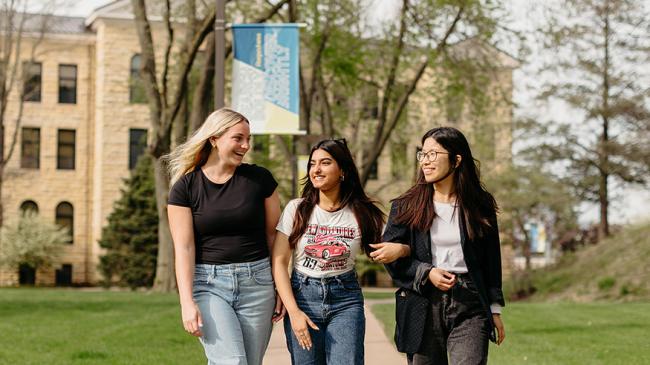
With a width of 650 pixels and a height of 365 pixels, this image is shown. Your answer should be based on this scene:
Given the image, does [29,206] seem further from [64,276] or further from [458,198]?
[458,198]

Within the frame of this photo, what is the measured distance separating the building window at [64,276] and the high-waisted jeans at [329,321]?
161 feet

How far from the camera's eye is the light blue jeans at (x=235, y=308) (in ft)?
20.4

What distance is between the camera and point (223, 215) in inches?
248

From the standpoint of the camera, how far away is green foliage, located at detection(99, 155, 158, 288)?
47094 millimetres

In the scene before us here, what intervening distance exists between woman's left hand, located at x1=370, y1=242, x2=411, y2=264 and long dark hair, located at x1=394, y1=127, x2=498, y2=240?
0.44 feet

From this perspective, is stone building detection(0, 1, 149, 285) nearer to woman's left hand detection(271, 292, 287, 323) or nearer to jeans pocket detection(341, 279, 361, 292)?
woman's left hand detection(271, 292, 287, 323)

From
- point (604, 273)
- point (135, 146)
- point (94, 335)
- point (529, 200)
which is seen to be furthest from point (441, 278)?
point (135, 146)

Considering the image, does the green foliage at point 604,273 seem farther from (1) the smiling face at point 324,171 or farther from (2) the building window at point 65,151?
(2) the building window at point 65,151

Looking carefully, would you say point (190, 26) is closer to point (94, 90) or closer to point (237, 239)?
point (237, 239)

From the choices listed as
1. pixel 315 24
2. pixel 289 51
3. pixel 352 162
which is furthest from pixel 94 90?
pixel 352 162

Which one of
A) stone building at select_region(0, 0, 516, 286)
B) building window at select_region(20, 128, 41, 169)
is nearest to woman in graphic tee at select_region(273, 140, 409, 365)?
stone building at select_region(0, 0, 516, 286)

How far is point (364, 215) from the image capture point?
646 centimetres

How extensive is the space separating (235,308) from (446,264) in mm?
1162

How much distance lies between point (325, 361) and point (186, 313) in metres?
0.82
